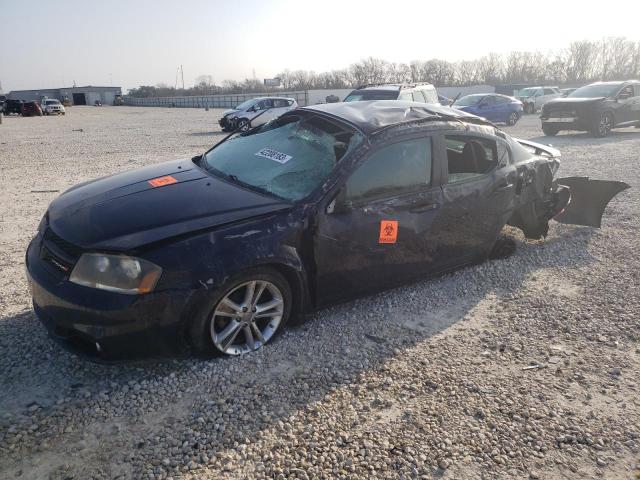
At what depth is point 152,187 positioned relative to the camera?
3619 millimetres

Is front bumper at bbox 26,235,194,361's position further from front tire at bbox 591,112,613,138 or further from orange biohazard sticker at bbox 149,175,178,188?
front tire at bbox 591,112,613,138

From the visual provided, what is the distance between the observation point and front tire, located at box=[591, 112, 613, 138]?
14844mm

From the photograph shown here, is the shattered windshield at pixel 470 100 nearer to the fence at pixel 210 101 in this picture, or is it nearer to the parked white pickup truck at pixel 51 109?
the fence at pixel 210 101

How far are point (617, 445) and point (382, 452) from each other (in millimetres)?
1255

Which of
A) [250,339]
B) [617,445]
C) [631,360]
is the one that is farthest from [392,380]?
[631,360]

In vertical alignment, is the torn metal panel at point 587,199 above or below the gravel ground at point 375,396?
above

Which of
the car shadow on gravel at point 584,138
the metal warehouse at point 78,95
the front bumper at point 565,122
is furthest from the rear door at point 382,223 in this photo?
the metal warehouse at point 78,95

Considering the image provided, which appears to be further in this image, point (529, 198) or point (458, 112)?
point (529, 198)

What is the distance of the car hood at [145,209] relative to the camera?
2.97 meters

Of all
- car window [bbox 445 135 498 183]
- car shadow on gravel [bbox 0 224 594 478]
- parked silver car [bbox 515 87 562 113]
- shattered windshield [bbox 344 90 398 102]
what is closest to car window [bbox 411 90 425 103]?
shattered windshield [bbox 344 90 398 102]

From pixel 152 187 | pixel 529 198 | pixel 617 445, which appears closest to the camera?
pixel 617 445

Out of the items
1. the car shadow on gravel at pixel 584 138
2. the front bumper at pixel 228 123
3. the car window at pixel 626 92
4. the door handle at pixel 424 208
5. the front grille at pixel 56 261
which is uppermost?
the car window at pixel 626 92

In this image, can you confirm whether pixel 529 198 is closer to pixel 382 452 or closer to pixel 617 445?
pixel 617 445

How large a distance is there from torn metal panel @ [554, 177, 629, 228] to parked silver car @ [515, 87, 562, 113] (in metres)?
25.2
